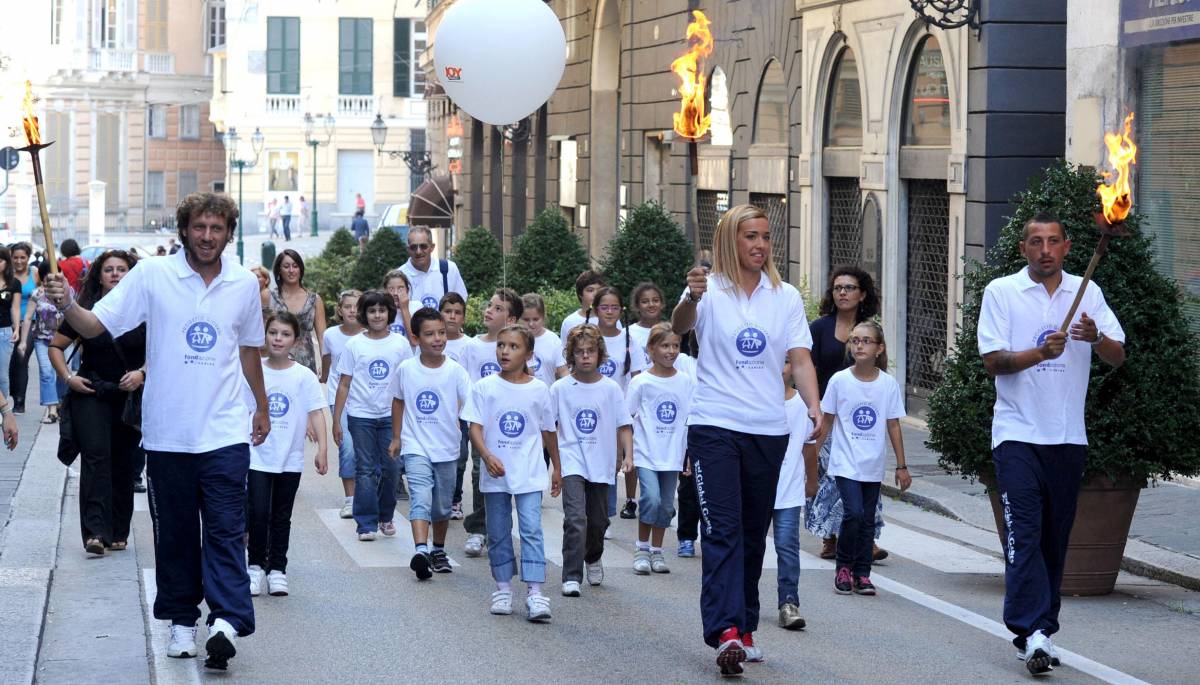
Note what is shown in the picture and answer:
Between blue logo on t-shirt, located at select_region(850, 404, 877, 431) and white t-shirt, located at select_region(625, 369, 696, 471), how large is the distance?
106cm

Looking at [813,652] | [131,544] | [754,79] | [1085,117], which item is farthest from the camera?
[754,79]

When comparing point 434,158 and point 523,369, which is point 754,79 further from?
point 434,158

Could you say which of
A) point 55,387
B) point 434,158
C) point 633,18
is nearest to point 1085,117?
point 55,387

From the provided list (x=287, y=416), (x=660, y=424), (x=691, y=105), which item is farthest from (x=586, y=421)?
(x=691, y=105)

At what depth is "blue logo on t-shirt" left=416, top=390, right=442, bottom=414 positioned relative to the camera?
10.3 metres

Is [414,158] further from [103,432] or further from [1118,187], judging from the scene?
[1118,187]

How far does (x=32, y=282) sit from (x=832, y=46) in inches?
361

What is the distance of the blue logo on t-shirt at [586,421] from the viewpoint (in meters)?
9.84

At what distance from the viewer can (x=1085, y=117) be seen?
53.1 ft

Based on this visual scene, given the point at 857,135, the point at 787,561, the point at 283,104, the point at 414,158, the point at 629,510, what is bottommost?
the point at 629,510

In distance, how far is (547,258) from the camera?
2416cm

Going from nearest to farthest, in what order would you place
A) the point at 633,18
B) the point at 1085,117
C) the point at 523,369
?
the point at 523,369 < the point at 1085,117 < the point at 633,18

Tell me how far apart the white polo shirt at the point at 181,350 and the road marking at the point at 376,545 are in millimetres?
3204

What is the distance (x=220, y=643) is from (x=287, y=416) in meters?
2.64
